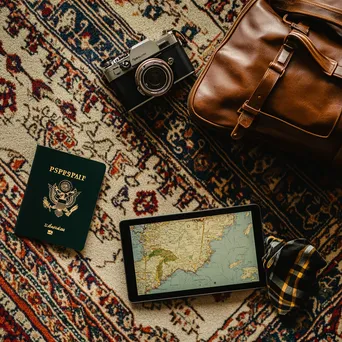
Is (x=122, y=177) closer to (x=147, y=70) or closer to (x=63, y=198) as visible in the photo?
(x=63, y=198)

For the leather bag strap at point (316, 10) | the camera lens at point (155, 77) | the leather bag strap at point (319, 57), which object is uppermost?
the leather bag strap at point (316, 10)

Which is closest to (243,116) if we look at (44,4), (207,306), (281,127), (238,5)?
(281,127)

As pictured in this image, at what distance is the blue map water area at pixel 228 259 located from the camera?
124 cm

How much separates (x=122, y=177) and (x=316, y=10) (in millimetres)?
631

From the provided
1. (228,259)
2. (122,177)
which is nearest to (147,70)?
(122,177)

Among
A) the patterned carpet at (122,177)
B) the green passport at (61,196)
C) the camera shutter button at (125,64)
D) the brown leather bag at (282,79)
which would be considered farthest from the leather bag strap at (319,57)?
the green passport at (61,196)

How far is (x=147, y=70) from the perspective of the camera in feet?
3.91

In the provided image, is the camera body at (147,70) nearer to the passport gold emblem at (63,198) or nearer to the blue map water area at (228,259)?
the passport gold emblem at (63,198)

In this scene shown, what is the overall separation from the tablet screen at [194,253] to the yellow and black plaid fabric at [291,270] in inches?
2.0

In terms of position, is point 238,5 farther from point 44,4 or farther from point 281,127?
point 44,4

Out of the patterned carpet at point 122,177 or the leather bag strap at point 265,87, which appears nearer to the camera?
the leather bag strap at point 265,87

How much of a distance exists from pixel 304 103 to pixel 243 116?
0.14 metres

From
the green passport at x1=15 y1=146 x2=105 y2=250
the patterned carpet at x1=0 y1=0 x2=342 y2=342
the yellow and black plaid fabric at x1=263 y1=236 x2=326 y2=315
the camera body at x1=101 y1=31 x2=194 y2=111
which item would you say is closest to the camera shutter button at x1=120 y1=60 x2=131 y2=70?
the camera body at x1=101 y1=31 x2=194 y2=111

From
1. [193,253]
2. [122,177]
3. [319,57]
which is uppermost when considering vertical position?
[319,57]
